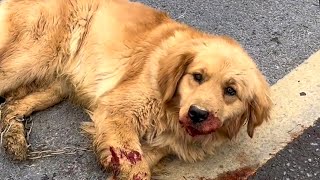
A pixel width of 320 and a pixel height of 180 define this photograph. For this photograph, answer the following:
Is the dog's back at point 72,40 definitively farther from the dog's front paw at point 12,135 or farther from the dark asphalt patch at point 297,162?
the dark asphalt patch at point 297,162

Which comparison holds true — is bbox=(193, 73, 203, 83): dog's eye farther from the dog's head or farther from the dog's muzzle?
the dog's muzzle

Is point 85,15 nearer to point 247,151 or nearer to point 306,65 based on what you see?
point 247,151

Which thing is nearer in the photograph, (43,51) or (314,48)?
(43,51)

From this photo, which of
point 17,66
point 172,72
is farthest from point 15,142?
point 172,72

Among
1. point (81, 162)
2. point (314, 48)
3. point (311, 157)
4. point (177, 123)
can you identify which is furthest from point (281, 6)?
point (81, 162)

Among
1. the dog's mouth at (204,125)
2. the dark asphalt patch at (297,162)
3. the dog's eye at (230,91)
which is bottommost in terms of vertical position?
the dark asphalt patch at (297,162)

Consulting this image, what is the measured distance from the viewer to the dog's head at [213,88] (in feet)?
11.3

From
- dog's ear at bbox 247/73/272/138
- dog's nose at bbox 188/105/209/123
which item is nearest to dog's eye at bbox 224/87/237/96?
dog's ear at bbox 247/73/272/138

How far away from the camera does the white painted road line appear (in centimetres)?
392

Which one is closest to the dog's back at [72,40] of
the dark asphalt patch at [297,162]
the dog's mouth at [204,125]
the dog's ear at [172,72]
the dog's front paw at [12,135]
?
the dog's front paw at [12,135]

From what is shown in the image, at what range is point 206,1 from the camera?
5.68 metres

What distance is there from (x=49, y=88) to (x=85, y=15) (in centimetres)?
64

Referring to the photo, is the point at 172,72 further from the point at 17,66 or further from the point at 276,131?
the point at 17,66

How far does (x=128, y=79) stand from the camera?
4035 millimetres
